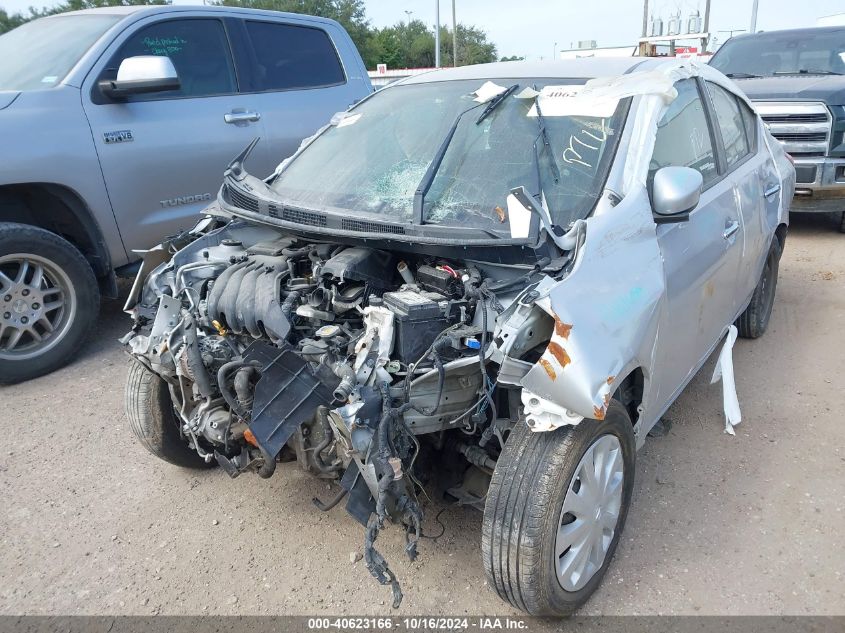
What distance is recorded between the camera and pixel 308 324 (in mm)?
2590

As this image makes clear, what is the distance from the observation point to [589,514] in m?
2.34

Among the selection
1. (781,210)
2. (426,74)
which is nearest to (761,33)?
(781,210)

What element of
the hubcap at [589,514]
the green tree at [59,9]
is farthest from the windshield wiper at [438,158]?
the green tree at [59,9]

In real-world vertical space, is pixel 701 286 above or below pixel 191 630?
above

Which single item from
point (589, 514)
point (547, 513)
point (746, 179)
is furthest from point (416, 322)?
point (746, 179)

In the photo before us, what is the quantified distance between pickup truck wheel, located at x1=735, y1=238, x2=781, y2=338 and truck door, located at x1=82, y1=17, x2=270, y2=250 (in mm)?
3747

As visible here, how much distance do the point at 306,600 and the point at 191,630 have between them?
1.39ft

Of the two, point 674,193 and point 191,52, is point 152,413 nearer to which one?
point 674,193

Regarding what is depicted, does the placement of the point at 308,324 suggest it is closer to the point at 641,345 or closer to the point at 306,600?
the point at 306,600

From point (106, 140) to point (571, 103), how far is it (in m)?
3.14

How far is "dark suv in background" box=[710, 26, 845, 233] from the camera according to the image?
680cm

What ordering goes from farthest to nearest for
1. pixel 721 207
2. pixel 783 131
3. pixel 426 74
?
pixel 783 131 < pixel 426 74 < pixel 721 207

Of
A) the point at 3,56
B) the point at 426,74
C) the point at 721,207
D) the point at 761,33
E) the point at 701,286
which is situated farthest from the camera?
the point at 761,33

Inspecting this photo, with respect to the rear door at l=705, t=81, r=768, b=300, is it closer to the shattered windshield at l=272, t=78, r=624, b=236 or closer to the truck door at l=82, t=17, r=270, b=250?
the shattered windshield at l=272, t=78, r=624, b=236
